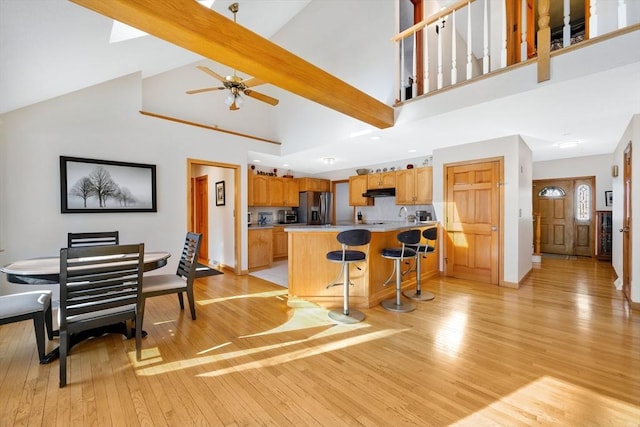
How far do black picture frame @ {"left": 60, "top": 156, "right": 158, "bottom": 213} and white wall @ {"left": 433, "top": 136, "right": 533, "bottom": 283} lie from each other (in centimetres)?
514

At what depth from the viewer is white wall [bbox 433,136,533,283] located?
13.5 feet

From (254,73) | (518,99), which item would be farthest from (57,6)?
(518,99)

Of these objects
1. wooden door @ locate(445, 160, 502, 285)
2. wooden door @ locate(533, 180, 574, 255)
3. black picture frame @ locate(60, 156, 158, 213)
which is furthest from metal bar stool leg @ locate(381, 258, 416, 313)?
wooden door @ locate(533, 180, 574, 255)

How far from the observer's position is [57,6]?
173cm

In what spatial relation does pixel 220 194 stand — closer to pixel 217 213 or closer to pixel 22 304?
pixel 217 213

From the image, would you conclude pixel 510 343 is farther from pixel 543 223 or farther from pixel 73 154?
pixel 543 223

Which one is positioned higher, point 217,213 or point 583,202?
point 583,202

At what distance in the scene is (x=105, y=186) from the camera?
372cm

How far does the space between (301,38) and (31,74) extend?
4.25m

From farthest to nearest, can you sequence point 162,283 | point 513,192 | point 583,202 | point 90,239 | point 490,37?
point 583,202, point 513,192, point 490,37, point 90,239, point 162,283

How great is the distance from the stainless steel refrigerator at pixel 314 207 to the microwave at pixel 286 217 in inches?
9.3

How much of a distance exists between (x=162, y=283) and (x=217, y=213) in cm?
332

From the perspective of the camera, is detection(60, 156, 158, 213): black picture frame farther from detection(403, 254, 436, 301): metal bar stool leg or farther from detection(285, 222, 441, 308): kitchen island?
detection(403, 254, 436, 301): metal bar stool leg

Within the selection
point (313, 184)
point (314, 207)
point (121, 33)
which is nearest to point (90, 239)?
point (121, 33)
